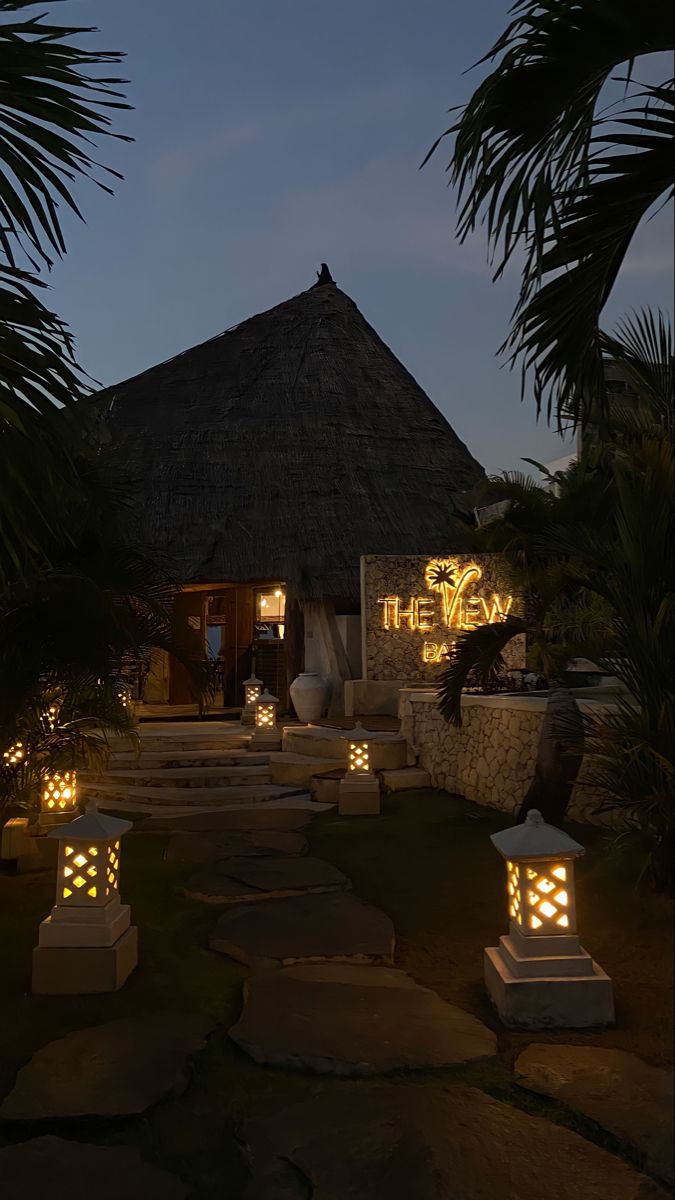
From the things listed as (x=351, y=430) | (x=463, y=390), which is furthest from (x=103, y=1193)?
(x=351, y=430)

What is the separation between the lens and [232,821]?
23.5 ft

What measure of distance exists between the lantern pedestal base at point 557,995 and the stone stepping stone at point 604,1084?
0.20 metres

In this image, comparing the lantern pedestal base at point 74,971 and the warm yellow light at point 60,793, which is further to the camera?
the warm yellow light at point 60,793

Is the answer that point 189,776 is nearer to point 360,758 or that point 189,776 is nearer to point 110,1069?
point 360,758

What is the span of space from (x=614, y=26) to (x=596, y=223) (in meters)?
0.54

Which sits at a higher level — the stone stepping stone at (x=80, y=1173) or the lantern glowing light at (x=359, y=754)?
the lantern glowing light at (x=359, y=754)

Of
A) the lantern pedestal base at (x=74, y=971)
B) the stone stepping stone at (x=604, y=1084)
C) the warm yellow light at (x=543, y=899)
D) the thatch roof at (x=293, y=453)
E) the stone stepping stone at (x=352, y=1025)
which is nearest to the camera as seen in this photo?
the stone stepping stone at (x=604, y=1084)

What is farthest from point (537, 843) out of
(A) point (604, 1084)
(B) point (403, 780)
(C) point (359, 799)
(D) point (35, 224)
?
(B) point (403, 780)

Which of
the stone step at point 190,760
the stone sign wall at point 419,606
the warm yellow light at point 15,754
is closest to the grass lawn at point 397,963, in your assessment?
the warm yellow light at point 15,754

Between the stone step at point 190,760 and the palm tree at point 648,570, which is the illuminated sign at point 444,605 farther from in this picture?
the palm tree at point 648,570

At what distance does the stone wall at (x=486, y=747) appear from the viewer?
6797 mm

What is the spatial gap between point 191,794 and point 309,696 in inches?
174

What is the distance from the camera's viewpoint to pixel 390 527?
1497 cm

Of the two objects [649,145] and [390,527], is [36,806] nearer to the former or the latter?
[649,145]
